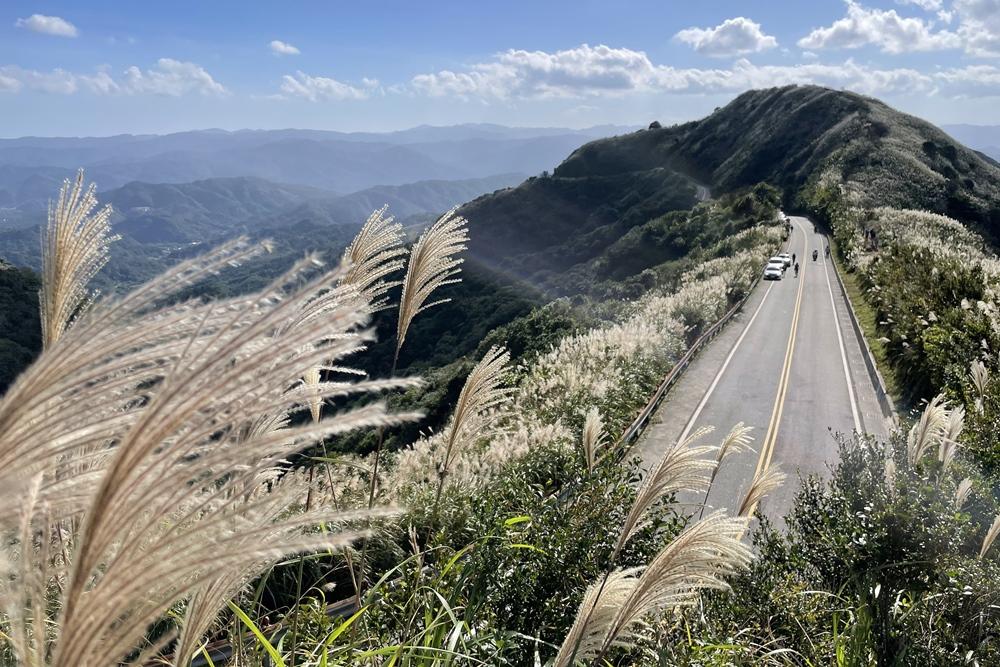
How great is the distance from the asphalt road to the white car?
727 centimetres

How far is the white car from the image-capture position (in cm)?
3719

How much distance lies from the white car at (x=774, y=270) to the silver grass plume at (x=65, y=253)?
39.3 m

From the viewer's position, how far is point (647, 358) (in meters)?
17.7

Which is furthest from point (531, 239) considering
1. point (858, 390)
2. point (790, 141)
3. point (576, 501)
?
point (576, 501)

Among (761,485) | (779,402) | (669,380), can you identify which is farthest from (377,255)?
(779,402)

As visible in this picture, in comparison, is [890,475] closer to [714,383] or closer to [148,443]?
[148,443]

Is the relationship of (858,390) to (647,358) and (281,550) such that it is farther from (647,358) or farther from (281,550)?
(281,550)

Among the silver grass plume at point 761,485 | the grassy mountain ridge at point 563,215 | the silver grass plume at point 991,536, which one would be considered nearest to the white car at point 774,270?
the silver grass plume at point 991,536

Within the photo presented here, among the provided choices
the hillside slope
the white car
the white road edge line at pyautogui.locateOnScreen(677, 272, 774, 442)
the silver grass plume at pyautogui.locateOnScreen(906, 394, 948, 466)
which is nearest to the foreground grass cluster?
the silver grass plume at pyautogui.locateOnScreen(906, 394, 948, 466)

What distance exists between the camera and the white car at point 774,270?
37.2 m

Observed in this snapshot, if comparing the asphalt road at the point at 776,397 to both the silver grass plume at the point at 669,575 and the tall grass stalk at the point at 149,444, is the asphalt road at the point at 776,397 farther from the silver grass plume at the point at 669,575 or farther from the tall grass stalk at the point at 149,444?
the tall grass stalk at the point at 149,444

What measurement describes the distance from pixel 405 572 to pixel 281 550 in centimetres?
334

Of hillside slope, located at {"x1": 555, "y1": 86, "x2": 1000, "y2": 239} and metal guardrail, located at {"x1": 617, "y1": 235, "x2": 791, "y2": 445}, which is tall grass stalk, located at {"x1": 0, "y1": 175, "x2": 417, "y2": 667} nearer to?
metal guardrail, located at {"x1": 617, "y1": 235, "x2": 791, "y2": 445}

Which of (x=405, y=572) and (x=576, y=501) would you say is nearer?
(x=405, y=572)
